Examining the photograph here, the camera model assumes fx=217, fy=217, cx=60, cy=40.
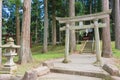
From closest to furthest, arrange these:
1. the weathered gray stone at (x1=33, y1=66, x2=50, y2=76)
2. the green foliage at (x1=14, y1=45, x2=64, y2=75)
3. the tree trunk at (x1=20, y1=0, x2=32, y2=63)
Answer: the weathered gray stone at (x1=33, y1=66, x2=50, y2=76)
the green foliage at (x1=14, y1=45, x2=64, y2=75)
the tree trunk at (x1=20, y1=0, x2=32, y2=63)

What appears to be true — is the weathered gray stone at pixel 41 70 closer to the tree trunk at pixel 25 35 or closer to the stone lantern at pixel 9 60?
the stone lantern at pixel 9 60

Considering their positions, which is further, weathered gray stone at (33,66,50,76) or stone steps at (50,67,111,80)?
weathered gray stone at (33,66,50,76)

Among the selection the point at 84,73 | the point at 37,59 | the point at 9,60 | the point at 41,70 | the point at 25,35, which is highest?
the point at 25,35

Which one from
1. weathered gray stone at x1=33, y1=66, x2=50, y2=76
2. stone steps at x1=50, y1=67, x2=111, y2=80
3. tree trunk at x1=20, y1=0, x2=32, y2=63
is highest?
tree trunk at x1=20, y1=0, x2=32, y2=63

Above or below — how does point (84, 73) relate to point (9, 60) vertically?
below

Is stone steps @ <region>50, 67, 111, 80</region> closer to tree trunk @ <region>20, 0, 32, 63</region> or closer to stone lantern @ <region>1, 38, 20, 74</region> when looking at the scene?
stone lantern @ <region>1, 38, 20, 74</region>

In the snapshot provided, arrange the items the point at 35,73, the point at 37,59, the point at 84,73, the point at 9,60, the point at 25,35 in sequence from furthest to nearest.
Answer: the point at 37,59 < the point at 25,35 < the point at 9,60 < the point at 84,73 < the point at 35,73

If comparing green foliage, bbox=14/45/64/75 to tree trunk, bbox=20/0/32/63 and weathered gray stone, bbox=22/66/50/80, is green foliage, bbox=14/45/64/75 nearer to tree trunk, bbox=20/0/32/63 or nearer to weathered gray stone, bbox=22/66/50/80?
tree trunk, bbox=20/0/32/63

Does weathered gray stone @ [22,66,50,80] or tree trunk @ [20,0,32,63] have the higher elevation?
tree trunk @ [20,0,32,63]

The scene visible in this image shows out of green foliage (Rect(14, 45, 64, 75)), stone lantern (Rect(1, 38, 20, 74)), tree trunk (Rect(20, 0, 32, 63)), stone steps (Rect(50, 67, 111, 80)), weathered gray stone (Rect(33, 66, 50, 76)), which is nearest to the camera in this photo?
stone steps (Rect(50, 67, 111, 80))

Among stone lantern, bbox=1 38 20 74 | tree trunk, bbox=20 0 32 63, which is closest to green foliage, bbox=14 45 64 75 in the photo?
stone lantern, bbox=1 38 20 74

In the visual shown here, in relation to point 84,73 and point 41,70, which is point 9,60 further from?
point 84,73

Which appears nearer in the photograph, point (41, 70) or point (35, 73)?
Answer: point (35, 73)

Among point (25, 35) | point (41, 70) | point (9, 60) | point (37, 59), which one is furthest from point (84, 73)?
point (37, 59)
